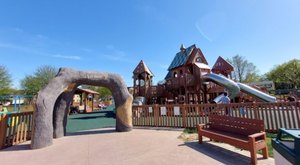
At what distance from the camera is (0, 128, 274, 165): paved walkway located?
402 centimetres

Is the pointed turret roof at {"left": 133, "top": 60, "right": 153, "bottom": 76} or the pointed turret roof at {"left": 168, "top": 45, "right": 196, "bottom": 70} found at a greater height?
the pointed turret roof at {"left": 168, "top": 45, "right": 196, "bottom": 70}

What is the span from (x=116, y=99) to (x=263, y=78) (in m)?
59.6

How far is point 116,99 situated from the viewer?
26.7 ft

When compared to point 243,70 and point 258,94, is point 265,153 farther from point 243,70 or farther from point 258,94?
point 243,70

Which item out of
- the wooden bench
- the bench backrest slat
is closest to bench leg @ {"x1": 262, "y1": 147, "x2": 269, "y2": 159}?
the wooden bench

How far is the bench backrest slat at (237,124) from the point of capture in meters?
4.12

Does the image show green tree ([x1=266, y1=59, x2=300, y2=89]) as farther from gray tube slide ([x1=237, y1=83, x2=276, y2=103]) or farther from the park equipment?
the park equipment

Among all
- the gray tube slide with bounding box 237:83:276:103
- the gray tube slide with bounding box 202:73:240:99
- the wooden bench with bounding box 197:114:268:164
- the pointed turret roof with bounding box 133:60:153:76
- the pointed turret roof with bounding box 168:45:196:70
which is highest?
the pointed turret roof with bounding box 168:45:196:70

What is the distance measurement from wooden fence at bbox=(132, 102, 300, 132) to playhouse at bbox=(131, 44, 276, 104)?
7.17 meters

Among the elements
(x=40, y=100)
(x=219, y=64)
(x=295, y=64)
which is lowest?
(x=40, y=100)

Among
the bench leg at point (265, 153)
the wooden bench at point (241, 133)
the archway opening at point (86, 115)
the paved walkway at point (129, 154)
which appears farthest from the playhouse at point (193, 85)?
the bench leg at point (265, 153)

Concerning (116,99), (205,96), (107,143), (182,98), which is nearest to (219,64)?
(205,96)

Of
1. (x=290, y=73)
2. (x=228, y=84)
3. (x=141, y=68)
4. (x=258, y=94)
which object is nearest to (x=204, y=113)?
(x=228, y=84)

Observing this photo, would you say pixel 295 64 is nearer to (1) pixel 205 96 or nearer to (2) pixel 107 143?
(1) pixel 205 96
